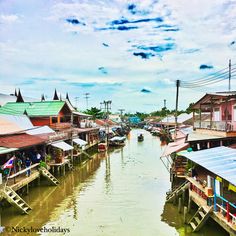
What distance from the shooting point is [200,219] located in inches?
543

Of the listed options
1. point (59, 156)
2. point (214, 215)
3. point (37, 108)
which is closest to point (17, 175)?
point (59, 156)

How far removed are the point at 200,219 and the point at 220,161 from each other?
2.99 metres

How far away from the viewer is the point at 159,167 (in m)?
30.9

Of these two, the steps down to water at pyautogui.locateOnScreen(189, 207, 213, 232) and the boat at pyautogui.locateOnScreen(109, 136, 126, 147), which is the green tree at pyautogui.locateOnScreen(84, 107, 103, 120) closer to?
the boat at pyautogui.locateOnScreen(109, 136, 126, 147)

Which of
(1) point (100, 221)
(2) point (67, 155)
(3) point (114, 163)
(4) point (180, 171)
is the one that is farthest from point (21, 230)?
(3) point (114, 163)

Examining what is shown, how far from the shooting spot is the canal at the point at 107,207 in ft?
47.8

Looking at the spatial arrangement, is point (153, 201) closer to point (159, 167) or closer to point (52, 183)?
point (52, 183)

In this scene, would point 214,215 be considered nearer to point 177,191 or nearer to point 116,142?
point 177,191

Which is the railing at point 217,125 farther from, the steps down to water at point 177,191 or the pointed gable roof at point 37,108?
the pointed gable roof at point 37,108

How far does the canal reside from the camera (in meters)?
14.6

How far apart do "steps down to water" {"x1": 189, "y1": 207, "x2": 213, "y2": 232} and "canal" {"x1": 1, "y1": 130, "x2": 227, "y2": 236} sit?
0.39 metres

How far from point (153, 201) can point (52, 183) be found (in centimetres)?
894

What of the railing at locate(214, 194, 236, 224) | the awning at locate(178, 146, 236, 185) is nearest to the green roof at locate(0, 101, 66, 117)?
the awning at locate(178, 146, 236, 185)

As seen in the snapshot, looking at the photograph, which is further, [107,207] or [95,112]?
[95,112]
